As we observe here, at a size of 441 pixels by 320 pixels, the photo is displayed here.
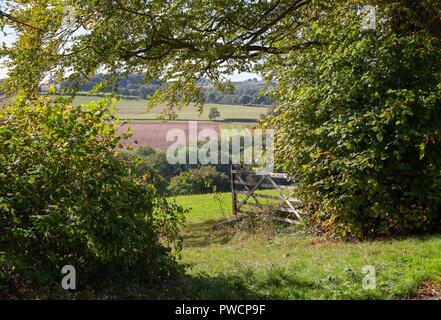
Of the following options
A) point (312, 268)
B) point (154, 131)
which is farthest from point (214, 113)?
point (312, 268)

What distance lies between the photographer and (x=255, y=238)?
1291 centimetres

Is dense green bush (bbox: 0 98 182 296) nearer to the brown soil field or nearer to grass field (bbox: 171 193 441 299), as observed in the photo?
grass field (bbox: 171 193 441 299)

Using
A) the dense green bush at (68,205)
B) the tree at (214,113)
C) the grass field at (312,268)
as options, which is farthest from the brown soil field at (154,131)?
the dense green bush at (68,205)

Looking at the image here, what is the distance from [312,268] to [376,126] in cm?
312

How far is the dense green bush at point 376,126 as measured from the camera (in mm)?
9242

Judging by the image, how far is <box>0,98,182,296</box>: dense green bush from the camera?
5.68 metres

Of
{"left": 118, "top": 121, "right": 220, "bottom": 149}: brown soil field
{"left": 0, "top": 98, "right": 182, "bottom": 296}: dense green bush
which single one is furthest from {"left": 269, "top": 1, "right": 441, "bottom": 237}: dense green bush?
{"left": 118, "top": 121, "right": 220, "bottom": 149}: brown soil field

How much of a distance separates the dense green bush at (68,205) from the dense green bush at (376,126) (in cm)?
466

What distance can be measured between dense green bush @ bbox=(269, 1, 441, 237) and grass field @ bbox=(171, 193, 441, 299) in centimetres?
78

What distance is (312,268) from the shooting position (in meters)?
7.29

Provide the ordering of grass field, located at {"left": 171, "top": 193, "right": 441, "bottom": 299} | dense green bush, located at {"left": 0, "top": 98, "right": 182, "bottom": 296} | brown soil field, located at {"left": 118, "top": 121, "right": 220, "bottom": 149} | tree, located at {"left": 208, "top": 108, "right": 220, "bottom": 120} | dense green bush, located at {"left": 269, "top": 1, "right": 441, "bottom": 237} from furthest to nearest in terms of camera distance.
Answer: tree, located at {"left": 208, "top": 108, "right": 220, "bottom": 120}, brown soil field, located at {"left": 118, "top": 121, "right": 220, "bottom": 149}, dense green bush, located at {"left": 269, "top": 1, "right": 441, "bottom": 237}, grass field, located at {"left": 171, "top": 193, "right": 441, "bottom": 299}, dense green bush, located at {"left": 0, "top": 98, "right": 182, "bottom": 296}

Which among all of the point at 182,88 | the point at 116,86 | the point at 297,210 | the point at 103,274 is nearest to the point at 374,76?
the point at 297,210

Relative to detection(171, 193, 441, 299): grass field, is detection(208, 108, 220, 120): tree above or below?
above

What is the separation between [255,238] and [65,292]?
776cm
